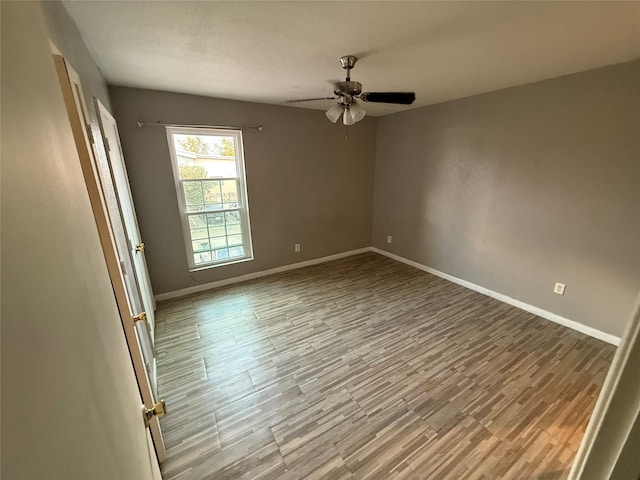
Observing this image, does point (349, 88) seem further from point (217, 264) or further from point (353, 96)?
point (217, 264)

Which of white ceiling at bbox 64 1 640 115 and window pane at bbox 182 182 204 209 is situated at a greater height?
white ceiling at bbox 64 1 640 115

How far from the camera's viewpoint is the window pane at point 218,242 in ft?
11.3

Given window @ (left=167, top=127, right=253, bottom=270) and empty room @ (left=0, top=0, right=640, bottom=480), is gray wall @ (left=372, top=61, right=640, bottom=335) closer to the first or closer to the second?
empty room @ (left=0, top=0, right=640, bottom=480)

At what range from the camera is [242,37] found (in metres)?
1.59

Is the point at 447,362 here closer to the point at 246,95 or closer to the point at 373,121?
the point at 246,95

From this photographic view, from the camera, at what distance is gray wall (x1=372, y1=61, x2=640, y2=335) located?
2170 millimetres

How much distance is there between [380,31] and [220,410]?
264 centimetres

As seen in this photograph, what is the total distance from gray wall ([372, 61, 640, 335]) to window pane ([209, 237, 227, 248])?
9.46 ft

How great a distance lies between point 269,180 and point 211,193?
2.56ft

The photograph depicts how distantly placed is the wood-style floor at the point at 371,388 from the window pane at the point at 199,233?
0.80m

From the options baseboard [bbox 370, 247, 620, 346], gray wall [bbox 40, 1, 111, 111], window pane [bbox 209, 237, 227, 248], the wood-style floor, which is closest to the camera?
gray wall [bbox 40, 1, 111, 111]

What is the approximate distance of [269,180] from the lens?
11.7ft

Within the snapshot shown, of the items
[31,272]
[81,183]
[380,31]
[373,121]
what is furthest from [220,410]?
[373,121]

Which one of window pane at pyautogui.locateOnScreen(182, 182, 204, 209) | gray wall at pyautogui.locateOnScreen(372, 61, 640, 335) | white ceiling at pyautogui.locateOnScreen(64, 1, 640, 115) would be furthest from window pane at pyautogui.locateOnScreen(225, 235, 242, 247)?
gray wall at pyautogui.locateOnScreen(372, 61, 640, 335)
